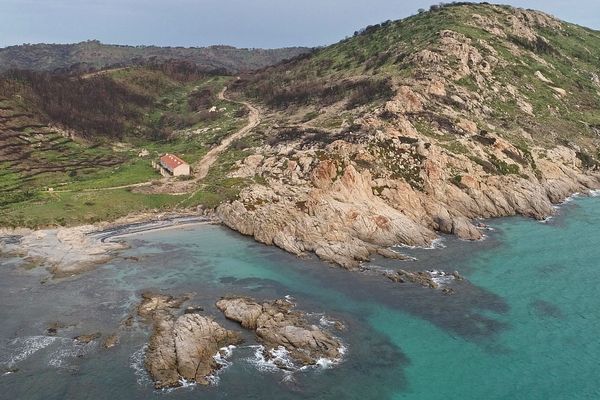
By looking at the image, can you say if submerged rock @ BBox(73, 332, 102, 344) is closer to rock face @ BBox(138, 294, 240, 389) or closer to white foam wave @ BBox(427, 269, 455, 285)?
rock face @ BBox(138, 294, 240, 389)

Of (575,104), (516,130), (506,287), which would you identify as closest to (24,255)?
(506,287)

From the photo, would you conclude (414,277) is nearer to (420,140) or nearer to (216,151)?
(420,140)

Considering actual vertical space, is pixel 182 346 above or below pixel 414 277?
below

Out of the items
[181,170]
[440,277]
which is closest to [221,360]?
[440,277]

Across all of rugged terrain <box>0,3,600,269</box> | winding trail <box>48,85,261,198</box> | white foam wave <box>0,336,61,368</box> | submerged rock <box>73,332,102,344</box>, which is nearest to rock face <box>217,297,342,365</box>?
submerged rock <box>73,332,102,344</box>

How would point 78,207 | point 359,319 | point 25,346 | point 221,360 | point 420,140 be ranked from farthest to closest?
point 420,140, point 78,207, point 359,319, point 25,346, point 221,360

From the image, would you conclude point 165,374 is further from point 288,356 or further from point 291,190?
point 291,190
